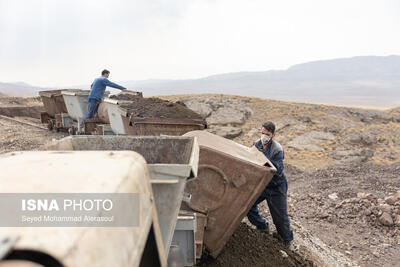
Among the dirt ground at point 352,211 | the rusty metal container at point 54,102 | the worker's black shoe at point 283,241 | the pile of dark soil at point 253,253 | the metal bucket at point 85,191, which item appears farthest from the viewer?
the rusty metal container at point 54,102

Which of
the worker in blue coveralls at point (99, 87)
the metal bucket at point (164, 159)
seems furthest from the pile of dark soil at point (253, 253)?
the worker in blue coveralls at point (99, 87)

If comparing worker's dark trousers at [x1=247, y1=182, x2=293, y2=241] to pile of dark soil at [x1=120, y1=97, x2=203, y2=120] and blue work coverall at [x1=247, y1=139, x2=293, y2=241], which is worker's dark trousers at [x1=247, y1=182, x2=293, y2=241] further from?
pile of dark soil at [x1=120, y1=97, x2=203, y2=120]

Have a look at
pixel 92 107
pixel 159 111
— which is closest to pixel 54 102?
pixel 92 107

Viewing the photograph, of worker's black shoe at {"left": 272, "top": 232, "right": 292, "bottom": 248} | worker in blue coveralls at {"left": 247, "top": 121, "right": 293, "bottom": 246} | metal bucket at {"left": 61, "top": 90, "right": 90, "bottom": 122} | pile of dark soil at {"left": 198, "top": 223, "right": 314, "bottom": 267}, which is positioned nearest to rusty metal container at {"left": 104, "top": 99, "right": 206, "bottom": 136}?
worker in blue coveralls at {"left": 247, "top": 121, "right": 293, "bottom": 246}

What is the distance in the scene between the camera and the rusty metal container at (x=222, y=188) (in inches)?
133

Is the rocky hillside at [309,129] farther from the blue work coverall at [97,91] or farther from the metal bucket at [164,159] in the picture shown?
the metal bucket at [164,159]

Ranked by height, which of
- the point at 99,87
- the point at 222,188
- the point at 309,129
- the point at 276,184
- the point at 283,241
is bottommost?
the point at 283,241

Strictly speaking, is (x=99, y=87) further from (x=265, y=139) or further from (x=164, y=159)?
(x=164, y=159)

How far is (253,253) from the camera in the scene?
3889 mm

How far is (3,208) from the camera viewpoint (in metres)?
1.37

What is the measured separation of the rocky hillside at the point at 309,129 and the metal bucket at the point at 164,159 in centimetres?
892

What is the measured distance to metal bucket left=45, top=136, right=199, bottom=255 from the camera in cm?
217

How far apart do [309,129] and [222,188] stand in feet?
40.1

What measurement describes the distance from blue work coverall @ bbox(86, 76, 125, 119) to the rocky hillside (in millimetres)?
5884
